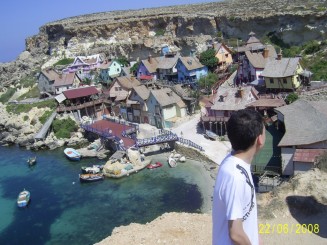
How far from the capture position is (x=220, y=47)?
65375 mm

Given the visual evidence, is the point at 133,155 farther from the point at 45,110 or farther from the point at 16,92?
the point at 16,92

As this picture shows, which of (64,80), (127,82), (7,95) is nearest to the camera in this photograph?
(127,82)

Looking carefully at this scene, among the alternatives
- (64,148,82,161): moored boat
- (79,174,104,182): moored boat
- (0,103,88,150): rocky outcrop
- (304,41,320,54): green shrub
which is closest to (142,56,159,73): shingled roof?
(0,103,88,150): rocky outcrop

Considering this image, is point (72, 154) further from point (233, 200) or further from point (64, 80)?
point (233, 200)

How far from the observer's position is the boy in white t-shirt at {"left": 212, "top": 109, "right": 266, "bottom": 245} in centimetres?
550

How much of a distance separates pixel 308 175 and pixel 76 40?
88101 mm

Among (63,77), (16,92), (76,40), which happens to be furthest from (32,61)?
(63,77)

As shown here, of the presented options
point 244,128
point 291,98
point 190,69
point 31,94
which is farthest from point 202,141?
point 31,94

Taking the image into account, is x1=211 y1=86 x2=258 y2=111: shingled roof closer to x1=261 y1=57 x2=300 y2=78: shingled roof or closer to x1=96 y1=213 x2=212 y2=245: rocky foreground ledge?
x1=261 y1=57 x2=300 y2=78: shingled roof

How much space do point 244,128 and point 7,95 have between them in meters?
86.6

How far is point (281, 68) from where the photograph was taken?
4747 centimetres

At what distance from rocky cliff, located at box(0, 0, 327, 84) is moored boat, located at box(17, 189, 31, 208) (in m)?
48.8

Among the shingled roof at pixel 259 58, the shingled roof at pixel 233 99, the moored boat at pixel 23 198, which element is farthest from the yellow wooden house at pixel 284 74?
the moored boat at pixel 23 198
